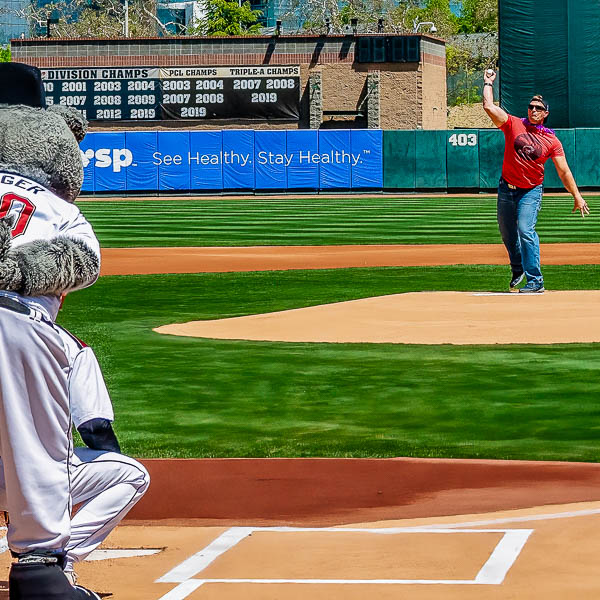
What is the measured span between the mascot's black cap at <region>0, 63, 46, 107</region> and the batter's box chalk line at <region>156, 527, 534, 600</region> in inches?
65.4

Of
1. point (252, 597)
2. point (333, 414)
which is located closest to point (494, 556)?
point (252, 597)

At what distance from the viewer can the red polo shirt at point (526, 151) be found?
13.9 meters

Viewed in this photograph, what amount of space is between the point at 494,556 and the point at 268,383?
465 cm

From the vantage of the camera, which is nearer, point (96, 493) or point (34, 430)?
point (34, 430)

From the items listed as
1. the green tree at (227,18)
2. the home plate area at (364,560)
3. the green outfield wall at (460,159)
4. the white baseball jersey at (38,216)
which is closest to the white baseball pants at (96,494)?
the home plate area at (364,560)

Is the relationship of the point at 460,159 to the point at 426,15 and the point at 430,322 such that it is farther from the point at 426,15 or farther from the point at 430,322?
the point at 426,15

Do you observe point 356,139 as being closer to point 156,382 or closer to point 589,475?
point 156,382

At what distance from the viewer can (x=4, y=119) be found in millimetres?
4234

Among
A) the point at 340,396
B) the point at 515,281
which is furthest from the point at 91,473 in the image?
the point at 515,281

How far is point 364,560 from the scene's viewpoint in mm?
4836

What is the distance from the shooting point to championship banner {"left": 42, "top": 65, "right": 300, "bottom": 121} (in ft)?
190

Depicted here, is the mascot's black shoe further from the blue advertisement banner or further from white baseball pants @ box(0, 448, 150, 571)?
the blue advertisement banner

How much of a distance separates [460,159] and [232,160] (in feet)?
25.6

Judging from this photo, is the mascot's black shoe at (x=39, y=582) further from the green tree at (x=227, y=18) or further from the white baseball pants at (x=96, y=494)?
the green tree at (x=227, y=18)
